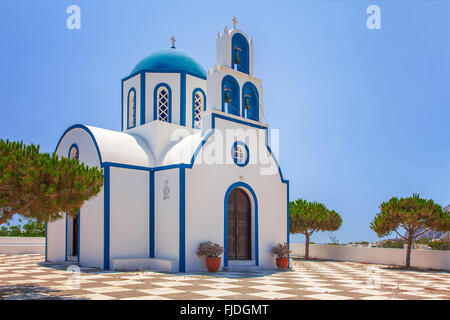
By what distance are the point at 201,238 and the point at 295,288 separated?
4918mm

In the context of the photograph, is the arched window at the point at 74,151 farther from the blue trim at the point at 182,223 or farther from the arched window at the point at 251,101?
the arched window at the point at 251,101

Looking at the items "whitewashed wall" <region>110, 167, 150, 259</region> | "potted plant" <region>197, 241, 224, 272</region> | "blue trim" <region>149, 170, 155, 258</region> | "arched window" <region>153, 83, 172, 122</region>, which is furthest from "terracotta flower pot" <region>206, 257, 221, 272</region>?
"arched window" <region>153, 83, 172, 122</region>

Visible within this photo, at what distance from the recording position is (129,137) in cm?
1619

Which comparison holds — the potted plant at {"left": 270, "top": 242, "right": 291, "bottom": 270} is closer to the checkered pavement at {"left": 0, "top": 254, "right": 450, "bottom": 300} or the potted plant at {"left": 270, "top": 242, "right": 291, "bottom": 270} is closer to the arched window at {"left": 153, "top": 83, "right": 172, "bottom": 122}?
the checkered pavement at {"left": 0, "top": 254, "right": 450, "bottom": 300}

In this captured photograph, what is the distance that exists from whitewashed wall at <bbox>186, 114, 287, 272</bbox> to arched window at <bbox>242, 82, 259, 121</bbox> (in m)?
0.68

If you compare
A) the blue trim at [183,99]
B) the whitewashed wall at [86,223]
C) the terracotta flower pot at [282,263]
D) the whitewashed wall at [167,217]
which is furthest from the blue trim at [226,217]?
the whitewashed wall at [86,223]

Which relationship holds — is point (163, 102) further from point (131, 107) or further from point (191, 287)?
point (191, 287)

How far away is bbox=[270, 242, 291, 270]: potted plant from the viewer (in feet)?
51.8

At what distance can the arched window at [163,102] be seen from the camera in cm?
1742

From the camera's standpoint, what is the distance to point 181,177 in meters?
13.8

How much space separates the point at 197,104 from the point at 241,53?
2942mm

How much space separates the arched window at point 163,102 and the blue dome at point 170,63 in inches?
29.9

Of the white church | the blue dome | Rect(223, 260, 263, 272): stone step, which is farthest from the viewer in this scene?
the blue dome
